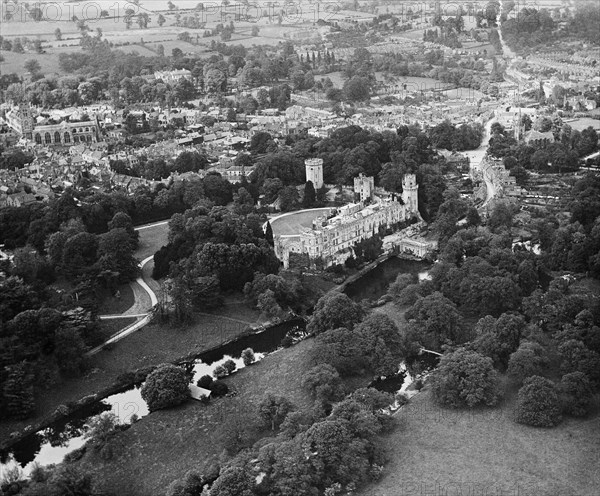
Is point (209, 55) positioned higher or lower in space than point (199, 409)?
higher

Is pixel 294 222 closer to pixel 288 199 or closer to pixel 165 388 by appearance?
pixel 288 199

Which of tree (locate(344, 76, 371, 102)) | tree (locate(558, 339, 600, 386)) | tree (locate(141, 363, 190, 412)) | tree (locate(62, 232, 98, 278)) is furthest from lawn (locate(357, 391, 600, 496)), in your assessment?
tree (locate(344, 76, 371, 102))

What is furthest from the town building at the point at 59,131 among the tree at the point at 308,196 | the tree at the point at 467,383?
the tree at the point at 467,383

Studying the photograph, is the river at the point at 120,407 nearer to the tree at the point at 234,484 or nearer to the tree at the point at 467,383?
the tree at the point at 467,383

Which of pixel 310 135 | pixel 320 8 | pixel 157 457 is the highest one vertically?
pixel 320 8

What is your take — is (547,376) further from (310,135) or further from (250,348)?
(310,135)

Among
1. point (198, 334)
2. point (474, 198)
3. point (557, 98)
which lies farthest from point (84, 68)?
point (198, 334)
